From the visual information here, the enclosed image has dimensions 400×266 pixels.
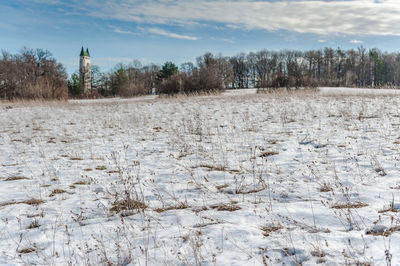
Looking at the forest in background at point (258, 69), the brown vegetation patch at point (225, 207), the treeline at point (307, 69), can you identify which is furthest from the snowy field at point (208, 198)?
the treeline at point (307, 69)

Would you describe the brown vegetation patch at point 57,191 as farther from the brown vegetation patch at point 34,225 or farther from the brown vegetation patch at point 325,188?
the brown vegetation patch at point 325,188

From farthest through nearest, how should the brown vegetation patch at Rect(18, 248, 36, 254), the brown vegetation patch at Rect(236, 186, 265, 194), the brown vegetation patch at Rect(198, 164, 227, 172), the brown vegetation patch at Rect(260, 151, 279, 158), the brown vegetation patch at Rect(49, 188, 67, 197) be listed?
the brown vegetation patch at Rect(260, 151, 279, 158)
the brown vegetation patch at Rect(198, 164, 227, 172)
the brown vegetation patch at Rect(49, 188, 67, 197)
the brown vegetation patch at Rect(236, 186, 265, 194)
the brown vegetation patch at Rect(18, 248, 36, 254)

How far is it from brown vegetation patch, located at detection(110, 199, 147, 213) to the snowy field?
0.01 m

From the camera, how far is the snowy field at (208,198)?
100 inches

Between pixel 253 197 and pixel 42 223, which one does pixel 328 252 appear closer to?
pixel 253 197

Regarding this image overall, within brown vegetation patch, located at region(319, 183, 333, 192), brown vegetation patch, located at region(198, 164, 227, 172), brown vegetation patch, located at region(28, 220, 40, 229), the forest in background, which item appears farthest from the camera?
the forest in background

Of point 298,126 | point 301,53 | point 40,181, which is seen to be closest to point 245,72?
point 301,53

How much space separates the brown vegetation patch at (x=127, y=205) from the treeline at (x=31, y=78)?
2187cm

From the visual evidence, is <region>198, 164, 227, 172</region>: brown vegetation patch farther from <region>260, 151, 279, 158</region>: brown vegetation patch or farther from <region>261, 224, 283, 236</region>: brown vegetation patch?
<region>261, 224, 283, 236</region>: brown vegetation patch

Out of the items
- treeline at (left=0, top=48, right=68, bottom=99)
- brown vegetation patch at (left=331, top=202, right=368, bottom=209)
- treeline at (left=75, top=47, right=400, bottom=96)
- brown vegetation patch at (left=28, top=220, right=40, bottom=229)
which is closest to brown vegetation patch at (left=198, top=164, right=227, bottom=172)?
brown vegetation patch at (left=331, top=202, right=368, bottom=209)

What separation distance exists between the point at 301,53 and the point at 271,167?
3105 inches

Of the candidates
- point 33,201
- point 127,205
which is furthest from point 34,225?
point 127,205

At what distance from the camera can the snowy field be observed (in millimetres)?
2547

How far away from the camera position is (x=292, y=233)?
2748 millimetres
